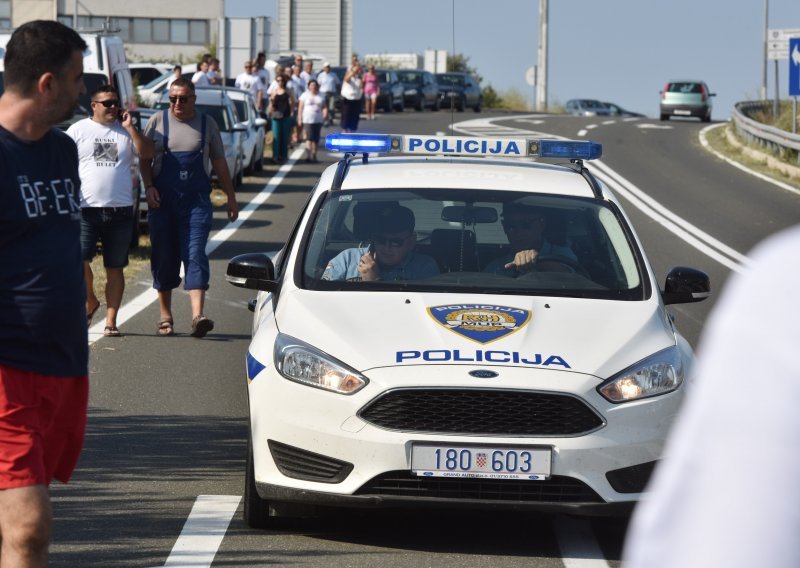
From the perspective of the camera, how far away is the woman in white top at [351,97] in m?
31.5

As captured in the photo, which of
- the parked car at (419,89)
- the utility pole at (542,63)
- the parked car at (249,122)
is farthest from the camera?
the utility pole at (542,63)

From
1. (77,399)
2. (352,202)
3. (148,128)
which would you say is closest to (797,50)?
(148,128)

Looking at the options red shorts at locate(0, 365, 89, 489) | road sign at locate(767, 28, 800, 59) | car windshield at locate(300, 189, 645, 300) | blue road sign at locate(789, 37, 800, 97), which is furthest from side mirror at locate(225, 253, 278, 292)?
road sign at locate(767, 28, 800, 59)

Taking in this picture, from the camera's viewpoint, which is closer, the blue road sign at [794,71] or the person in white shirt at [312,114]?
the person in white shirt at [312,114]

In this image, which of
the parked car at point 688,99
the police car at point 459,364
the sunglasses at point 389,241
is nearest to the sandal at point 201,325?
the police car at point 459,364

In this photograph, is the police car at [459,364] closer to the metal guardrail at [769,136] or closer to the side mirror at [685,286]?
the side mirror at [685,286]

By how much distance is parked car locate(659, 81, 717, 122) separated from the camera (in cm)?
4960

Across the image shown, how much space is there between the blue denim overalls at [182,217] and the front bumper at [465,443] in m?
5.21

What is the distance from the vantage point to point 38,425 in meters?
4.09

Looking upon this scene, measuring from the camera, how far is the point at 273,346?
6.01 m

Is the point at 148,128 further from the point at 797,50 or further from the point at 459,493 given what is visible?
the point at 797,50

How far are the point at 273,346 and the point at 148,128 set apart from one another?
514 centimetres

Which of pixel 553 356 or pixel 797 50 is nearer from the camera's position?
pixel 553 356

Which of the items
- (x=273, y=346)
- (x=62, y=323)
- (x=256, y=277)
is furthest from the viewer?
(x=256, y=277)
